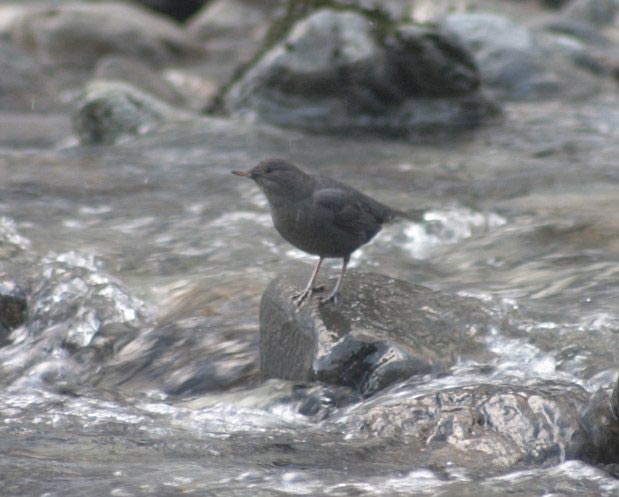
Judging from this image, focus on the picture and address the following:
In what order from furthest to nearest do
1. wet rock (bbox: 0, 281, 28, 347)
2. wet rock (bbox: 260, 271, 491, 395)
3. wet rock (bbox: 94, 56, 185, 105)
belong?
wet rock (bbox: 94, 56, 185, 105)
wet rock (bbox: 0, 281, 28, 347)
wet rock (bbox: 260, 271, 491, 395)

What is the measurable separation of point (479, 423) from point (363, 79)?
7.11 meters

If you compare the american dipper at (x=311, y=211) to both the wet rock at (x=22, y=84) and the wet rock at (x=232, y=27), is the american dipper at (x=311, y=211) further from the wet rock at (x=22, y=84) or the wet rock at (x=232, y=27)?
the wet rock at (x=232, y=27)

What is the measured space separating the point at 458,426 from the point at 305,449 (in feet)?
1.85

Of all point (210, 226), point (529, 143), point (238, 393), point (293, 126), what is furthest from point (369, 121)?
point (238, 393)

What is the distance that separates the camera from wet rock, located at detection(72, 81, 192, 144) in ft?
33.9

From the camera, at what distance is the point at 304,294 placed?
16.9ft

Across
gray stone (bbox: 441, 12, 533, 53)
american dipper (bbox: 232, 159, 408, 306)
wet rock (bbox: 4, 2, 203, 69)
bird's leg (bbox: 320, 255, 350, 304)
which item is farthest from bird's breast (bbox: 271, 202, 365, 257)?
wet rock (bbox: 4, 2, 203, 69)

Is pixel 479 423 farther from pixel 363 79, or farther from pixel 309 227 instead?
pixel 363 79

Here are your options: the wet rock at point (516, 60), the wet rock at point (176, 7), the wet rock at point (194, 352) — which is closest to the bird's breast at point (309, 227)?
the wet rock at point (194, 352)

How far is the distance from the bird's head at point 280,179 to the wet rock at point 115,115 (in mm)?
5233

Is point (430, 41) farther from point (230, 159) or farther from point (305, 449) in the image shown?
point (305, 449)

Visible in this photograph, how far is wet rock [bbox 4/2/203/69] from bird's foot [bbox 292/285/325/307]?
34.9 ft

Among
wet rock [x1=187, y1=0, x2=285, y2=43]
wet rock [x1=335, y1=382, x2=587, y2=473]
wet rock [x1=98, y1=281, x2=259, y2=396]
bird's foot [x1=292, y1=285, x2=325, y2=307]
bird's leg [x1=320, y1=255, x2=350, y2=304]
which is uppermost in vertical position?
wet rock [x1=187, y1=0, x2=285, y2=43]

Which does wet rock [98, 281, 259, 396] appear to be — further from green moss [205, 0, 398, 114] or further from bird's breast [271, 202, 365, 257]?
green moss [205, 0, 398, 114]
